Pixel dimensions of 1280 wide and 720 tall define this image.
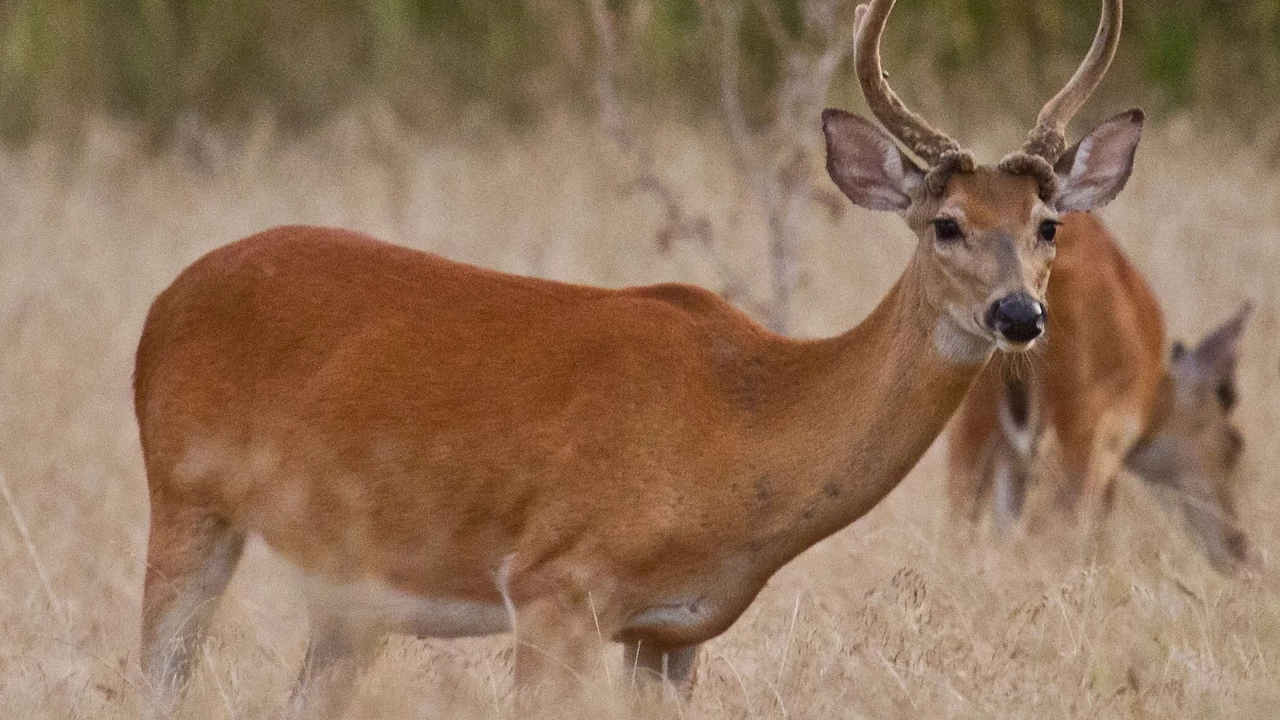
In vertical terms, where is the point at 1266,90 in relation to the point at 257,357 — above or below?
below

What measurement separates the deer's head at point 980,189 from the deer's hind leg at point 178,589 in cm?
176

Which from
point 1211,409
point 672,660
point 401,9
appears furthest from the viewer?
point 401,9

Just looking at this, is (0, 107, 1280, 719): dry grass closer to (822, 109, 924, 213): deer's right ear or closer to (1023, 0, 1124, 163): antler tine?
(822, 109, 924, 213): deer's right ear

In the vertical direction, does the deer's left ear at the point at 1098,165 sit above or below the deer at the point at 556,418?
above

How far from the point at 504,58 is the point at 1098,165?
31.6ft

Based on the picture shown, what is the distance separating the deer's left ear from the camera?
17.1 feet

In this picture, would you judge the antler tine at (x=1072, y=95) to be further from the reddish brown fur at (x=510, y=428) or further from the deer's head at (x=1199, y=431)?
the deer's head at (x=1199, y=431)

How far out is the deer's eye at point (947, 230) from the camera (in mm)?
4883

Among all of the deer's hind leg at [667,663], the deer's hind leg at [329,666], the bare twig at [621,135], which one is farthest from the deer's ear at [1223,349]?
the deer's hind leg at [329,666]

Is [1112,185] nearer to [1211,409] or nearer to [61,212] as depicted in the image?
[1211,409]

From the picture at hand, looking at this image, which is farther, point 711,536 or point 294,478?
point 294,478

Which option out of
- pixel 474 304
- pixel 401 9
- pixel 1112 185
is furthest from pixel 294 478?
pixel 401 9

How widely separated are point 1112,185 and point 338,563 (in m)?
2.06

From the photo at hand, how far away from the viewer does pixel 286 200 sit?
37.8 feet
